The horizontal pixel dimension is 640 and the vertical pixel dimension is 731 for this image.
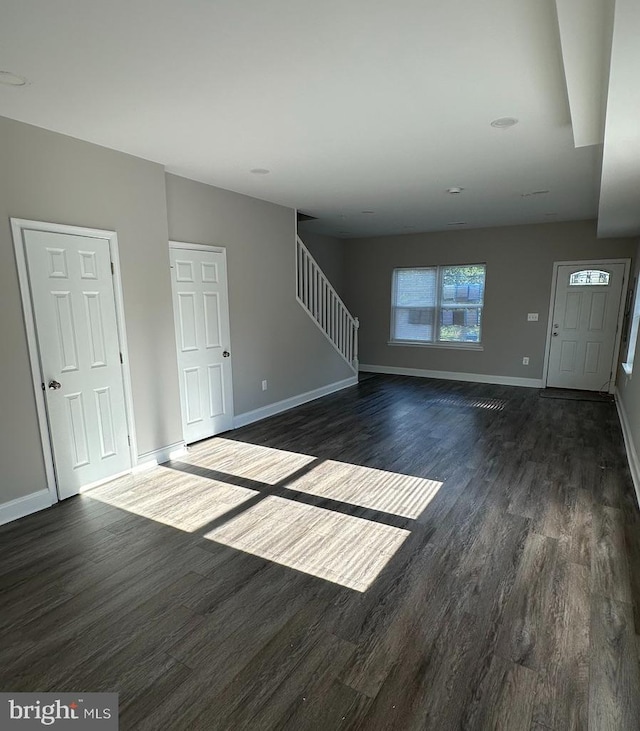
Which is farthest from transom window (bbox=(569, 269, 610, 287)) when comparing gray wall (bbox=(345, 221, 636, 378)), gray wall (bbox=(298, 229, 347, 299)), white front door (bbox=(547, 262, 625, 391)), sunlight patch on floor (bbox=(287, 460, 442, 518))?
sunlight patch on floor (bbox=(287, 460, 442, 518))

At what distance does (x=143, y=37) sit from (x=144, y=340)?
235 centimetres

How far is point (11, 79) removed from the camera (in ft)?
7.16

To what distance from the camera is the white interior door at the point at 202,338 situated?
4164 millimetres

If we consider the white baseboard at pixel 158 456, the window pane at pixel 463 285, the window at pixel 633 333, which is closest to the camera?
the white baseboard at pixel 158 456

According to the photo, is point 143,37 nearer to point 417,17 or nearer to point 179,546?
point 417,17

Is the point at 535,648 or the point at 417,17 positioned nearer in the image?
the point at 417,17

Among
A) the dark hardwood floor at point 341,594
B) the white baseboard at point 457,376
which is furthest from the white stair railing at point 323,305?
the dark hardwood floor at point 341,594

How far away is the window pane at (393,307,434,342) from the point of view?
7.86m

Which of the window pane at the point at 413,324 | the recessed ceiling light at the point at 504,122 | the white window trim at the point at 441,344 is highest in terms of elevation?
the recessed ceiling light at the point at 504,122

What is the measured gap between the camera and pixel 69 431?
319 cm

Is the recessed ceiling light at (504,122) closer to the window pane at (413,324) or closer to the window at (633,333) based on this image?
the window at (633,333)

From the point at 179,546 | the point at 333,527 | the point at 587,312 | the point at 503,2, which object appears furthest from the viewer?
the point at 587,312

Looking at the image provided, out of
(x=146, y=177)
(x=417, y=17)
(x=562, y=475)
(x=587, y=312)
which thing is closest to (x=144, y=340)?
(x=146, y=177)

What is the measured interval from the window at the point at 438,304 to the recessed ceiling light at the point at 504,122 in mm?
4621
